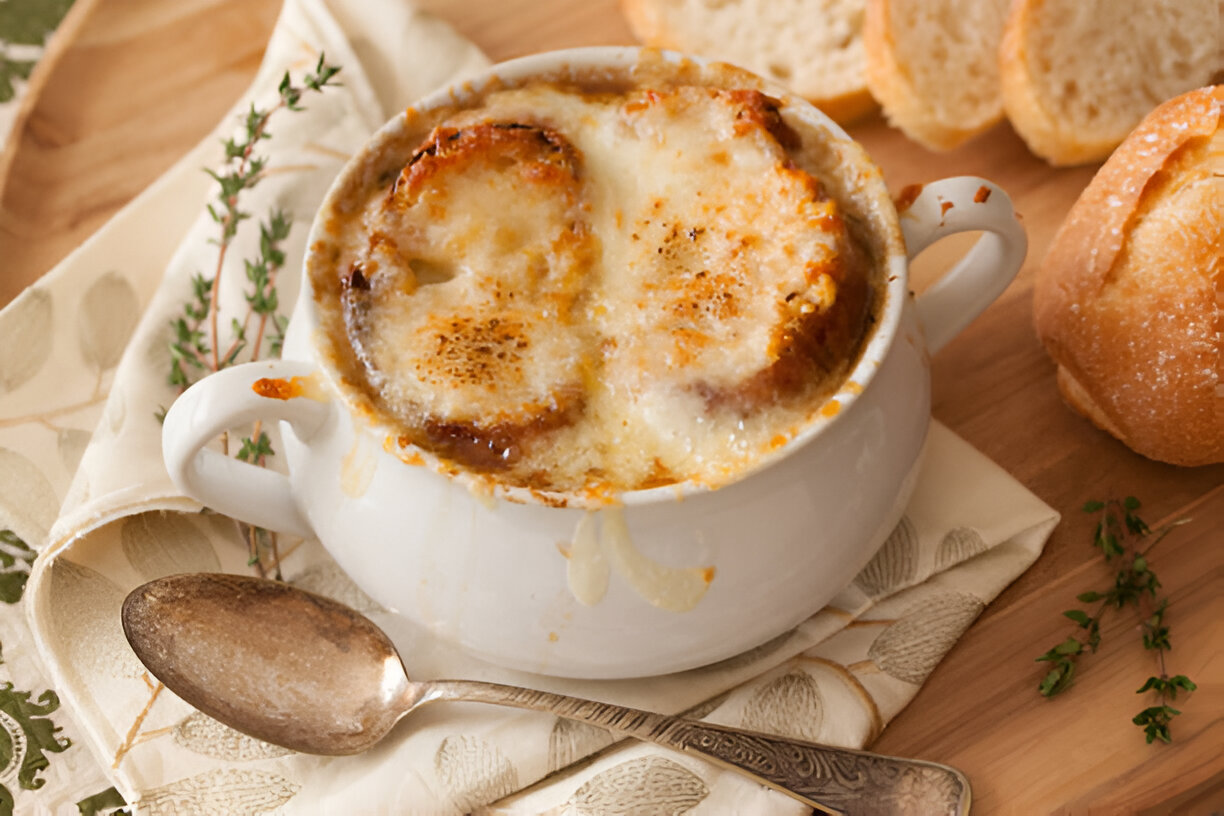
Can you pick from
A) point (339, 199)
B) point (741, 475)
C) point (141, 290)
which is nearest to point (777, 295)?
point (741, 475)

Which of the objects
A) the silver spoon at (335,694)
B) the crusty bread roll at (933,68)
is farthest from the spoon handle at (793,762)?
the crusty bread roll at (933,68)

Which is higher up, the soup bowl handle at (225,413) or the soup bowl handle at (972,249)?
the soup bowl handle at (225,413)

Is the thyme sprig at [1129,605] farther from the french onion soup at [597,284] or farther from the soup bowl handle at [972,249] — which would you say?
the french onion soup at [597,284]

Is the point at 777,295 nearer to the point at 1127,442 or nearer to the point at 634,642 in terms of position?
the point at 634,642

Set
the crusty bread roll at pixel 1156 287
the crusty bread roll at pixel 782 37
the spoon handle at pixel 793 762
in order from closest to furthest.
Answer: the spoon handle at pixel 793 762 → the crusty bread roll at pixel 1156 287 → the crusty bread roll at pixel 782 37

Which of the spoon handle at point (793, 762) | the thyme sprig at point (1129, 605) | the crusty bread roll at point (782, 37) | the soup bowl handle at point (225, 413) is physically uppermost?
the soup bowl handle at point (225, 413)

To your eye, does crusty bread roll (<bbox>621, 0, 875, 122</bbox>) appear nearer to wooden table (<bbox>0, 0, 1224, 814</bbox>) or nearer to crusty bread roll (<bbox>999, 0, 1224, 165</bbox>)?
wooden table (<bbox>0, 0, 1224, 814</bbox>)

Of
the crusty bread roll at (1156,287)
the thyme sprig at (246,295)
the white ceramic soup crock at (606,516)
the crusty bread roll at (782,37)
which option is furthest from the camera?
the crusty bread roll at (782,37)
